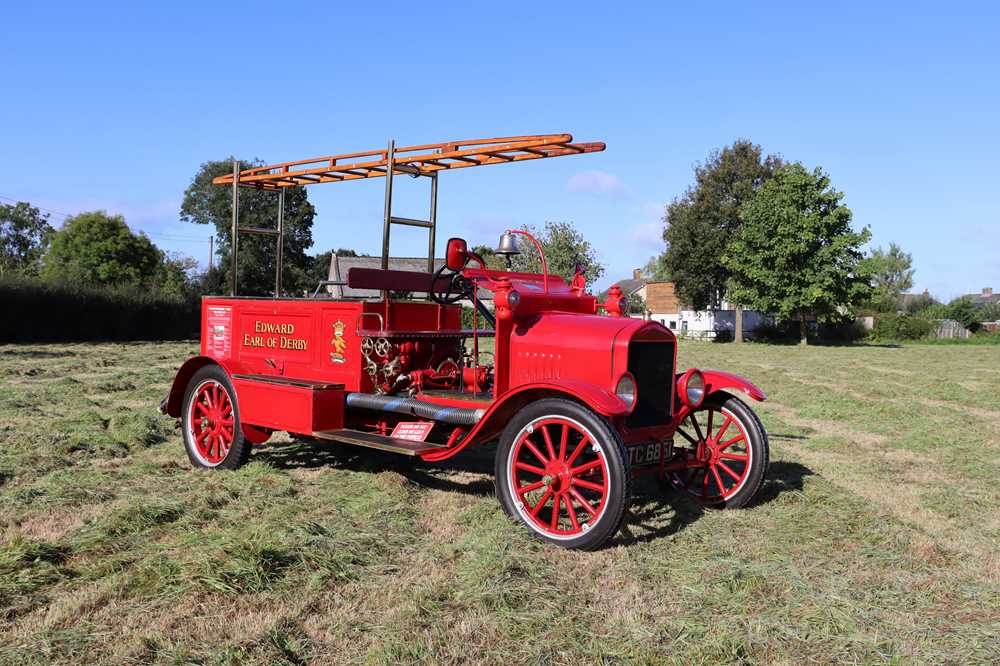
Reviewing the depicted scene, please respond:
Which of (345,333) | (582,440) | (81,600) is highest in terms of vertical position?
(345,333)

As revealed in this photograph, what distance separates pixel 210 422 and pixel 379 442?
2.26 meters

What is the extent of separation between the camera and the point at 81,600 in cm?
358

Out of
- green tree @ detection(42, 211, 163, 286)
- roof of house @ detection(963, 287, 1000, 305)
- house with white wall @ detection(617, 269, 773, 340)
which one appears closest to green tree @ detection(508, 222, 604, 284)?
house with white wall @ detection(617, 269, 773, 340)

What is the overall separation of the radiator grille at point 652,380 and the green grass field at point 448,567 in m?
0.73

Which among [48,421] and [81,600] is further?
[48,421]

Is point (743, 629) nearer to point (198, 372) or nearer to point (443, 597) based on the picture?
point (443, 597)

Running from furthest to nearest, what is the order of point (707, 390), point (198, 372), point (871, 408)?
point (871, 408), point (198, 372), point (707, 390)

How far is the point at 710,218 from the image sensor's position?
154ft

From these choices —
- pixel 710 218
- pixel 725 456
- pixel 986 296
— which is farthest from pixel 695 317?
pixel 986 296

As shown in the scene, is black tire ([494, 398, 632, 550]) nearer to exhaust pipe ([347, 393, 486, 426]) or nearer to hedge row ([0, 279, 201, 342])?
exhaust pipe ([347, 393, 486, 426])

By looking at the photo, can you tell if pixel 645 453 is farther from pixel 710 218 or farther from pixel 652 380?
pixel 710 218

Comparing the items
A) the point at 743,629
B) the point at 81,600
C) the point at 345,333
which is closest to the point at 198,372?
the point at 345,333

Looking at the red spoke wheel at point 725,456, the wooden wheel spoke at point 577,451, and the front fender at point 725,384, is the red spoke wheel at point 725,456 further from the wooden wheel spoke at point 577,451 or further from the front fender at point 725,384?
the wooden wheel spoke at point 577,451

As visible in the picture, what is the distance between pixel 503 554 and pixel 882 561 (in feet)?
7.43
